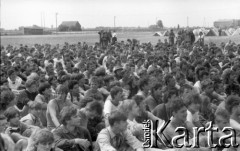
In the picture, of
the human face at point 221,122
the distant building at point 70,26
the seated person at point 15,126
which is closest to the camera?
the seated person at point 15,126

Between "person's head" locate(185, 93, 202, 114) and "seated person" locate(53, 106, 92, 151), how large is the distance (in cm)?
196

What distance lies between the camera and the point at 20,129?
5.61 m

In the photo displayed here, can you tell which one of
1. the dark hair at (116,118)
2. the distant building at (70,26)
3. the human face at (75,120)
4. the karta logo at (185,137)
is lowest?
the karta logo at (185,137)

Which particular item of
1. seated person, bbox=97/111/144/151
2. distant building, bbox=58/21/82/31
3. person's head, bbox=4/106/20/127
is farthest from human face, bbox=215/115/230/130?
distant building, bbox=58/21/82/31

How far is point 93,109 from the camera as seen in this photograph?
217 inches

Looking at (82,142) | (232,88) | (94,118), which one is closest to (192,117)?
(94,118)

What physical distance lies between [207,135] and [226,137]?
0.24 meters

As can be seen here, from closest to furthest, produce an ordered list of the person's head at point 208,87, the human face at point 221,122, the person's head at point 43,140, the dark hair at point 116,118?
the person's head at point 43,140, the dark hair at point 116,118, the human face at point 221,122, the person's head at point 208,87

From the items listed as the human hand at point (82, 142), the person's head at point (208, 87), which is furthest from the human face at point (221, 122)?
the person's head at point (208, 87)

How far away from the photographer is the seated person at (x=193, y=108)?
20.0 feet

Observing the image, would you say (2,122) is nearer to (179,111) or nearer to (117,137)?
(117,137)

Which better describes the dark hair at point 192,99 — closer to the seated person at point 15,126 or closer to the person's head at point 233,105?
the person's head at point 233,105

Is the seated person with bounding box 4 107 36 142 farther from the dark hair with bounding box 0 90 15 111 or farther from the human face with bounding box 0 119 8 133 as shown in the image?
the dark hair with bounding box 0 90 15 111

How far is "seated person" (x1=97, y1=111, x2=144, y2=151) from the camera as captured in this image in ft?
15.4
